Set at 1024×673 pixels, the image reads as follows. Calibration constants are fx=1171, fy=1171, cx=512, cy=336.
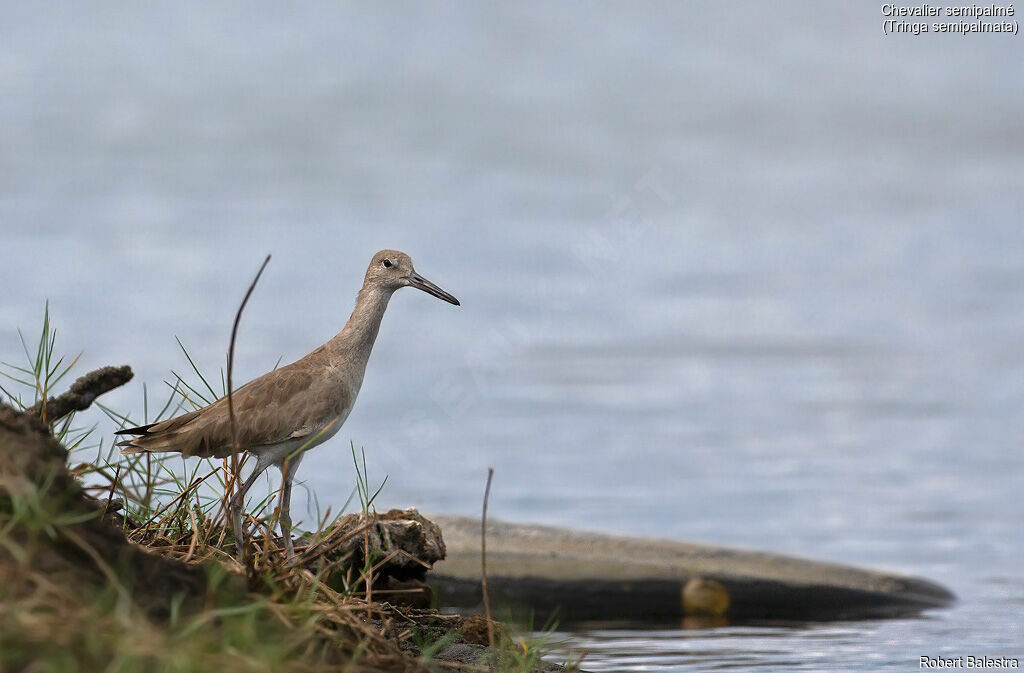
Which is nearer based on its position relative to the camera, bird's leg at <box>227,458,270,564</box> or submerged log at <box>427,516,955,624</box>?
bird's leg at <box>227,458,270,564</box>

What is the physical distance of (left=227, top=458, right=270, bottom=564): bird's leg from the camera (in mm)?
5926

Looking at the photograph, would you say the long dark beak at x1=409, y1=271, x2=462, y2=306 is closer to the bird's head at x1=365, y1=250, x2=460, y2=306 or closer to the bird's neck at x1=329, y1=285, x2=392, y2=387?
the bird's head at x1=365, y1=250, x2=460, y2=306

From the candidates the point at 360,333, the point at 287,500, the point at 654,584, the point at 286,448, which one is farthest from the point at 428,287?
the point at 654,584

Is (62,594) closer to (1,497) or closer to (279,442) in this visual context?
(1,497)

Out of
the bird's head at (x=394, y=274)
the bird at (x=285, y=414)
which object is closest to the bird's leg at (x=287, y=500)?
the bird at (x=285, y=414)

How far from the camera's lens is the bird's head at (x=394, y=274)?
26.9ft

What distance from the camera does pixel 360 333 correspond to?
8.02 m

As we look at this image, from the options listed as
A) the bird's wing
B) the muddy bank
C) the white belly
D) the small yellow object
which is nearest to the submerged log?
the small yellow object

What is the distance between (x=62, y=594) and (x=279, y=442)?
141 inches

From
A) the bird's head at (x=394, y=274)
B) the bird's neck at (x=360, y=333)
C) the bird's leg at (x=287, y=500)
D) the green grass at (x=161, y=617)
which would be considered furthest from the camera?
the bird's head at (x=394, y=274)

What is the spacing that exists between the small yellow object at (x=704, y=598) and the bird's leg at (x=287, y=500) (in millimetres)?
6289

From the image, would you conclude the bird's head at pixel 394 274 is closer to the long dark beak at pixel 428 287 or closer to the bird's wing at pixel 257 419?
the long dark beak at pixel 428 287

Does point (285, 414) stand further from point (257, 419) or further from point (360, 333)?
point (360, 333)

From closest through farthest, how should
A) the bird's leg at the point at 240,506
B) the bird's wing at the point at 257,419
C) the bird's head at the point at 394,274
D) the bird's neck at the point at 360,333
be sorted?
the bird's leg at the point at 240,506 → the bird's wing at the point at 257,419 → the bird's neck at the point at 360,333 → the bird's head at the point at 394,274
